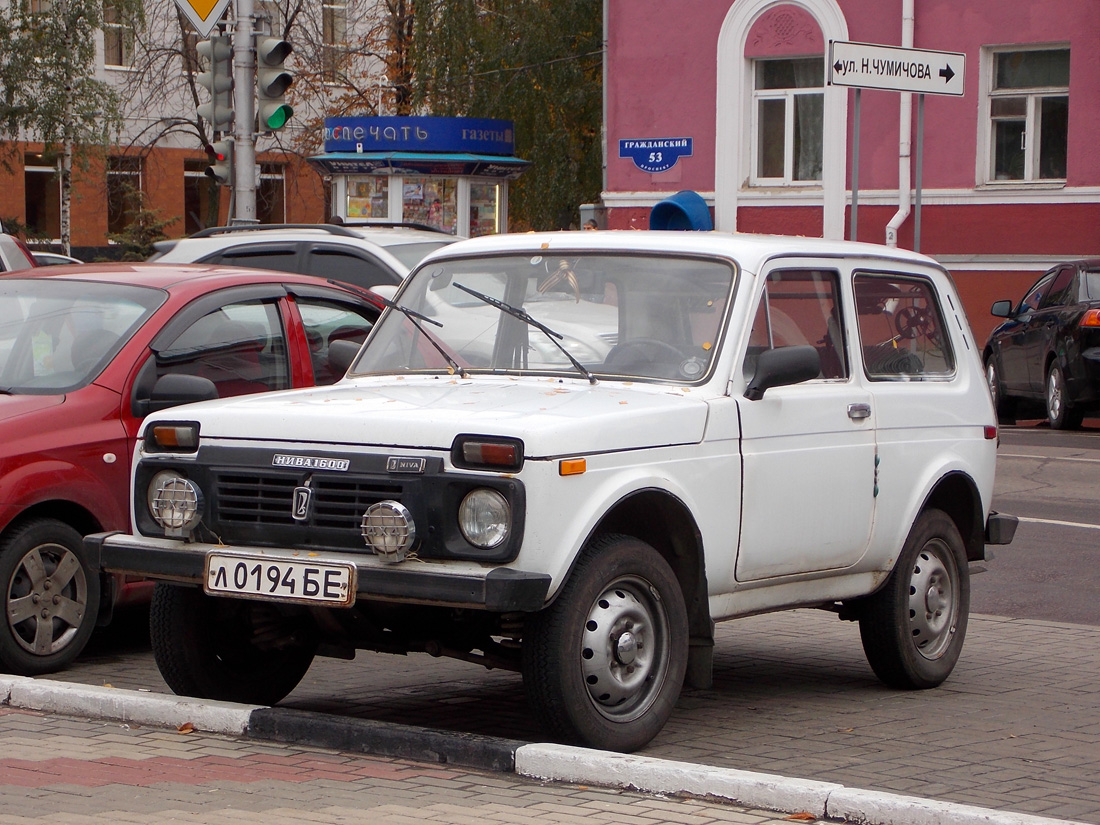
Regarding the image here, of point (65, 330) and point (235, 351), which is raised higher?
point (65, 330)

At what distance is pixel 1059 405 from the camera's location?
19359 mm

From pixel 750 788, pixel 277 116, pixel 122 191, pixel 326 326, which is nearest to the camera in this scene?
pixel 750 788

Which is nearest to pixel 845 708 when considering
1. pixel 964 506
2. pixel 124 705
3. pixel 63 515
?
pixel 964 506

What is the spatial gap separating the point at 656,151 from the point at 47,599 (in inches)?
788

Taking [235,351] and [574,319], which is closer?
[574,319]

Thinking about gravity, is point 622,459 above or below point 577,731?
above

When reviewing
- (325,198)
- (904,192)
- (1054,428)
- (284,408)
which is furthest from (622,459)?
(325,198)

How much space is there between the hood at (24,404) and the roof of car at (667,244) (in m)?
1.68

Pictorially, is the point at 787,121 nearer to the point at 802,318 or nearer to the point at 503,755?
the point at 802,318

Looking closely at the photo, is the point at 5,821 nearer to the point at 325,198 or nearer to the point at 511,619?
the point at 511,619

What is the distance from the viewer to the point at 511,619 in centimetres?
564

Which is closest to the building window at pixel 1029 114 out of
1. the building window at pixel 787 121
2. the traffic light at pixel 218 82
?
the building window at pixel 787 121

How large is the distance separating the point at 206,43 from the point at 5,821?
12.2 metres

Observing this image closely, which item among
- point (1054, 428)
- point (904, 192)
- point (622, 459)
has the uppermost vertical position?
point (904, 192)
